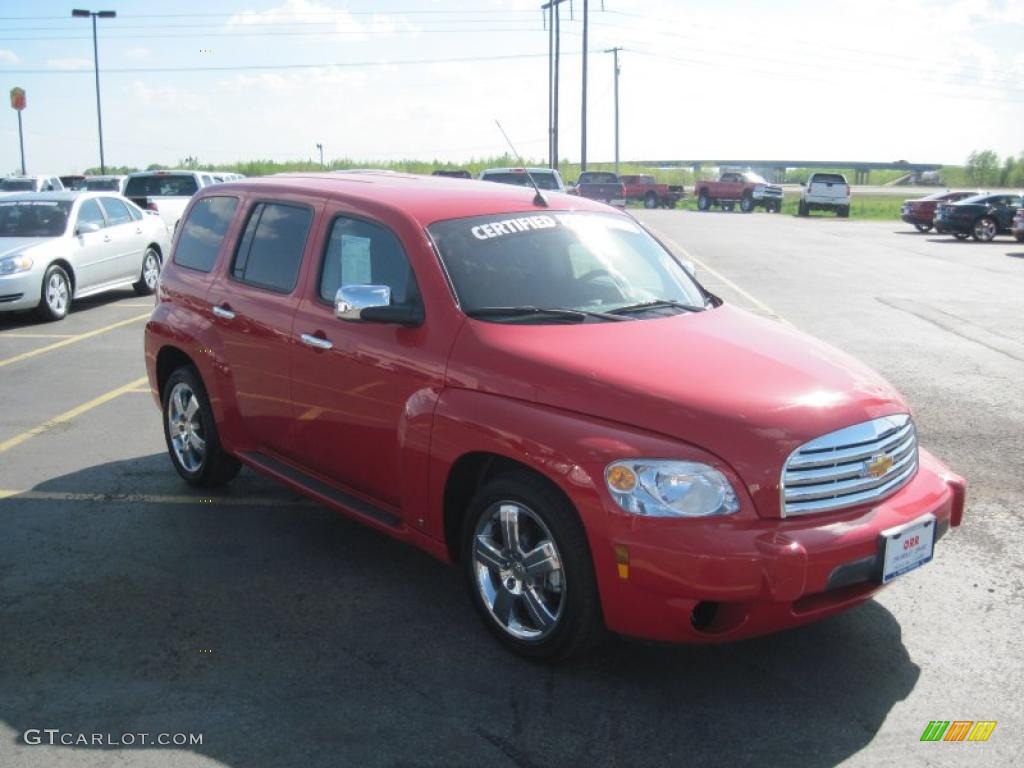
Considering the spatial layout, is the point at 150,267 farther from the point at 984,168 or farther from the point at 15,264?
the point at 984,168

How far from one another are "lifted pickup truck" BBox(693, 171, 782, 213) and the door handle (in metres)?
47.4

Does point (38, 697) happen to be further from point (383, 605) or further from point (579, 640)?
Result: point (579, 640)

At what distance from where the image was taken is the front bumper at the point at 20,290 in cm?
1260

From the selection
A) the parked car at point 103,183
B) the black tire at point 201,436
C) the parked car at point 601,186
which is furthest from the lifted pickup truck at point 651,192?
the black tire at point 201,436

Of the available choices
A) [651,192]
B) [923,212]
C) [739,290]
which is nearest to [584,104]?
[651,192]

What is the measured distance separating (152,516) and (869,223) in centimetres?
3780

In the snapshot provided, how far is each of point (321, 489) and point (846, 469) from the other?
8.32ft

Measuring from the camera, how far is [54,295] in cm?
1328

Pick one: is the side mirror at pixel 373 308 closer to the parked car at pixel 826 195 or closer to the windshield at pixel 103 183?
the windshield at pixel 103 183

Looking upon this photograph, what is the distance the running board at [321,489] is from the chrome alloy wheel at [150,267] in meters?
11.0

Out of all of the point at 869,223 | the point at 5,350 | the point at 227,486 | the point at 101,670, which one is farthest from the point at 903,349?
the point at 869,223

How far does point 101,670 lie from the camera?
3.99 meters

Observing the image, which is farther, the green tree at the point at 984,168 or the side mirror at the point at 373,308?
the green tree at the point at 984,168

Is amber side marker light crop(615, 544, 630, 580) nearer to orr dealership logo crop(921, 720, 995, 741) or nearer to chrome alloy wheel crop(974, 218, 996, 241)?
orr dealership logo crop(921, 720, 995, 741)
